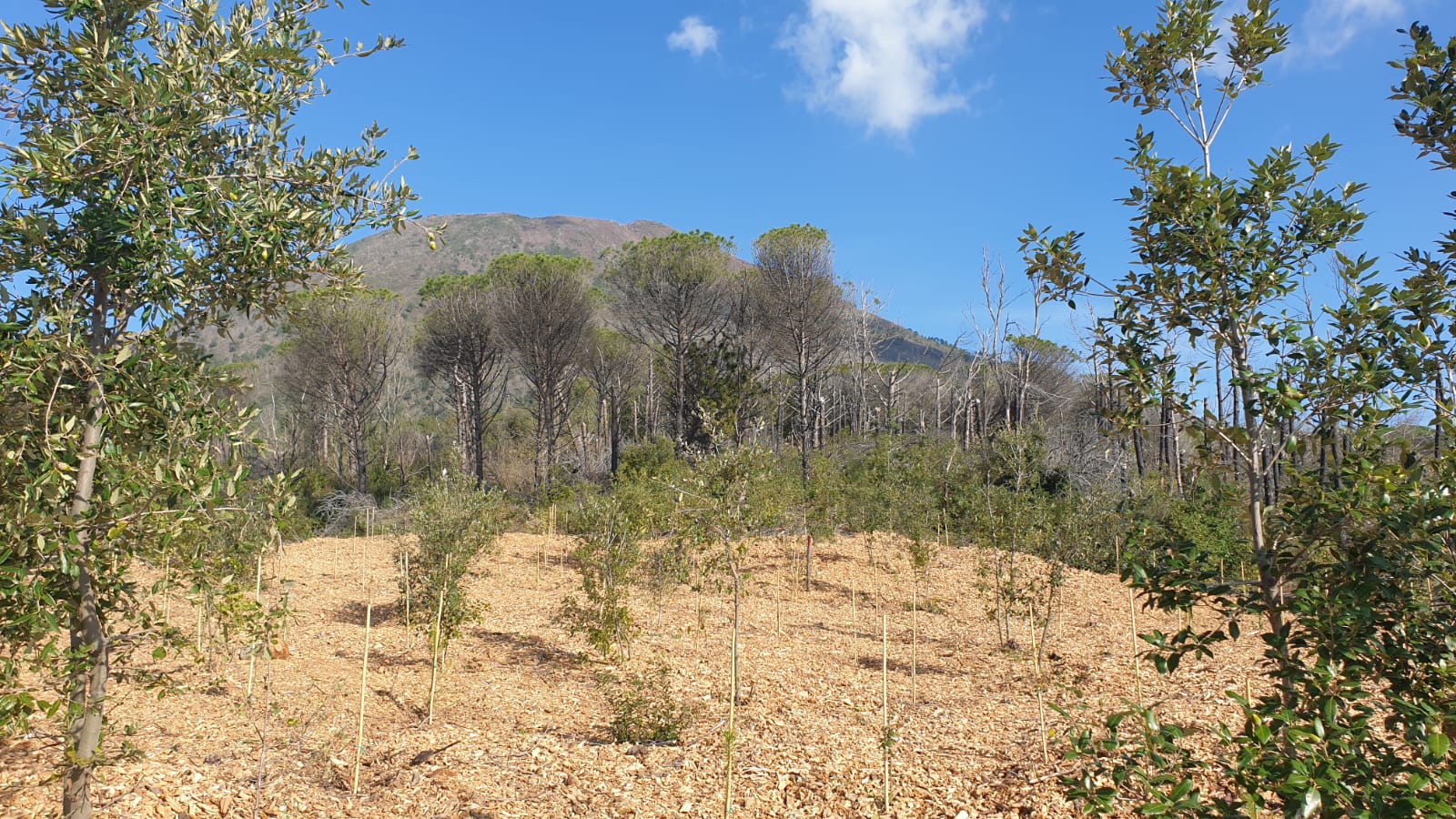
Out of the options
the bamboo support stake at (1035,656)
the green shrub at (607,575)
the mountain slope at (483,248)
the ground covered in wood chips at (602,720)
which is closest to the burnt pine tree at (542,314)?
the green shrub at (607,575)

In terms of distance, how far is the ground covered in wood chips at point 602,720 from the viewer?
5.16 m

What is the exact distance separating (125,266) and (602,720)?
575 cm

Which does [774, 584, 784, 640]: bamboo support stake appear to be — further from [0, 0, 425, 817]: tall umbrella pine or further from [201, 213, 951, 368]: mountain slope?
[201, 213, 951, 368]: mountain slope

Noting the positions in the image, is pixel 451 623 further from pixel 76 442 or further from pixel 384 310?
pixel 384 310

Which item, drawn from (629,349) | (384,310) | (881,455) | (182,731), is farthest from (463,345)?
(182,731)

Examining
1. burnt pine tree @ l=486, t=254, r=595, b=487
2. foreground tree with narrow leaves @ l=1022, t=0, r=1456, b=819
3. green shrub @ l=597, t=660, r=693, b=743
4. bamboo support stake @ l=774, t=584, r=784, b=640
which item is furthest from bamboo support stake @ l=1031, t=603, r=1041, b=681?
burnt pine tree @ l=486, t=254, r=595, b=487

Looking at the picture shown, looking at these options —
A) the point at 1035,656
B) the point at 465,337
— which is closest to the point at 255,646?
the point at 1035,656

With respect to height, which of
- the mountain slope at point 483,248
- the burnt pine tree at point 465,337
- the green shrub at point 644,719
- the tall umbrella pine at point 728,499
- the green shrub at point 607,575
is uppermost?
the mountain slope at point 483,248

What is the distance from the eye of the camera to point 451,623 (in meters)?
8.62

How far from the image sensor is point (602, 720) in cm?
736

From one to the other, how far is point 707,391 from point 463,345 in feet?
32.6

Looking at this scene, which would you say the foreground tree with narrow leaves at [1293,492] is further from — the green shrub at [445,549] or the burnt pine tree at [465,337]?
the burnt pine tree at [465,337]

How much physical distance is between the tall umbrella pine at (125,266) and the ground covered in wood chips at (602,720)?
0.67 m

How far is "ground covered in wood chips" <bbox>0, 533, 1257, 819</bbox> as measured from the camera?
516 centimetres
